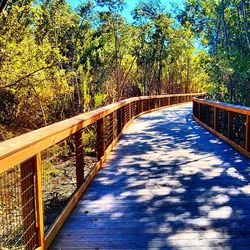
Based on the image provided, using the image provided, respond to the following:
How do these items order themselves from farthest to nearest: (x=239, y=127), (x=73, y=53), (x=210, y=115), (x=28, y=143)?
(x=73, y=53)
(x=210, y=115)
(x=239, y=127)
(x=28, y=143)

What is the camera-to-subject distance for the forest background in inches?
360

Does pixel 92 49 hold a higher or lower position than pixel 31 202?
higher

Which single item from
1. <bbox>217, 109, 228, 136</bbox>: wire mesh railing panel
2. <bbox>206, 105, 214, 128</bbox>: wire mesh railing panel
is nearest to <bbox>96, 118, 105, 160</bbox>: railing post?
<bbox>217, 109, 228, 136</bbox>: wire mesh railing panel

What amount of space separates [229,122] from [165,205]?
4.16m

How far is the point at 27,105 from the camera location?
1242 centimetres

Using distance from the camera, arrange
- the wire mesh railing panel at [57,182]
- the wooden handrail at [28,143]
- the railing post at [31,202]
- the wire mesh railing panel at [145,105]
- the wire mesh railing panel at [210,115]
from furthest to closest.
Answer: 1. the wire mesh railing panel at [145,105]
2. the wire mesh railing panel at [210,115]
3. the wire mesh railing panel at [57,182]
4. the railing post at [31,202]
5. the wooden handrail at [28,143]

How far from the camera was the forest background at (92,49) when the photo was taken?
9133 mm

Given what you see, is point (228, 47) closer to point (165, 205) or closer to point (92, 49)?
point (92, 49)

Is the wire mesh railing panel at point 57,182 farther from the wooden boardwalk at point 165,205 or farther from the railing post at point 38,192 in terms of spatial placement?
the railing post at point 38,192

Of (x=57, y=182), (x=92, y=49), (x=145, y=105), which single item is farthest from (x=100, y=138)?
(x=92, y=49)

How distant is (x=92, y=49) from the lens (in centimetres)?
1692

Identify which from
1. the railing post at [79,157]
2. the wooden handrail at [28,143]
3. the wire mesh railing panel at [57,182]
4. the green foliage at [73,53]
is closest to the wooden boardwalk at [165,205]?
the railing post at [79,157]

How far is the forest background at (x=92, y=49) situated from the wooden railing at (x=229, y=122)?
1740 mm

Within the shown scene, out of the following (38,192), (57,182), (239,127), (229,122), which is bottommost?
(57,182)
